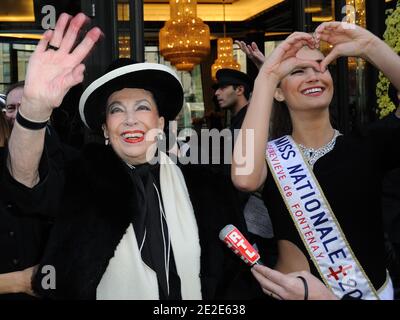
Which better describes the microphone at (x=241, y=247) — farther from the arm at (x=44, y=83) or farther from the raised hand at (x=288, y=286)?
the arm at (x=44, y=83)

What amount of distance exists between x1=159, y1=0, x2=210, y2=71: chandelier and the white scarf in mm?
5597

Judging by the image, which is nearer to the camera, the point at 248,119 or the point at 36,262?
the point at 248,119

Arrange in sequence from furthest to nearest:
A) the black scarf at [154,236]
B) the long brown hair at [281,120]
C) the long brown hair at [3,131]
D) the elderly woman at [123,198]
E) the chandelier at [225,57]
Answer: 1. the chandelier at [225,57]
2. the long brown hair at [3,131]
3. the long brown hair at [281,120]
4. the black scarf at [154,236]
5. the elderly woman at [123,198]

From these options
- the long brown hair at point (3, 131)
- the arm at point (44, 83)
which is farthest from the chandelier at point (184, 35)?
the arm at point (44, 83)

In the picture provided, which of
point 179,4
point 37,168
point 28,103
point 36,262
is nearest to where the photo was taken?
point 28,103

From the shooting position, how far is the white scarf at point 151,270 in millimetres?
2252

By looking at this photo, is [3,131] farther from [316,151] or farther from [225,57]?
[225,57]

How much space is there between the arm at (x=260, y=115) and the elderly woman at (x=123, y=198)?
0.22 meters

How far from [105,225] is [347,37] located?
1141 millimetres

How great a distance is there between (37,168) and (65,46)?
0.45m

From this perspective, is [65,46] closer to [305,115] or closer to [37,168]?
[37,168]

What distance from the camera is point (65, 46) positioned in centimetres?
203

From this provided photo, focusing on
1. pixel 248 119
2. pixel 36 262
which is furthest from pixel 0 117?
pixel 248 119

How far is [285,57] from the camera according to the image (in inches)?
89.6
